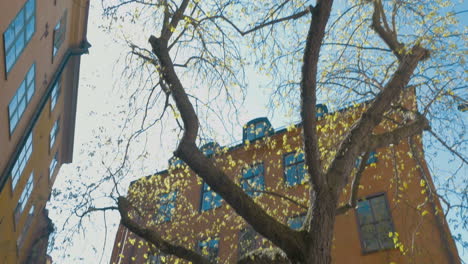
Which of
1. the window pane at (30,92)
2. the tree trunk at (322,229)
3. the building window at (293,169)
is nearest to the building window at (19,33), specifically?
the window pane at (30,92)

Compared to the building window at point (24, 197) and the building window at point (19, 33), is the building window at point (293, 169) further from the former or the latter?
the building window at point (24, 197)

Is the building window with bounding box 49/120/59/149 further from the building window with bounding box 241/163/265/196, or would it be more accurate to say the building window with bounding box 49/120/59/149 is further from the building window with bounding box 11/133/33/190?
the building window with bounding box 241/163/265/196

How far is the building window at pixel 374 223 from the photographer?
1324 cm

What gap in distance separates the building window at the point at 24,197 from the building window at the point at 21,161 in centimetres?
185

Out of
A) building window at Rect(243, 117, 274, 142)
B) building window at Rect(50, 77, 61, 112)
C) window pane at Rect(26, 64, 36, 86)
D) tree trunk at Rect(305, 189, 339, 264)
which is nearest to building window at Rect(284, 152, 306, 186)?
building window at Rect(243, 117, 274, 142)

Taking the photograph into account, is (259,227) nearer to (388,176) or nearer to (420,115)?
(420,115)

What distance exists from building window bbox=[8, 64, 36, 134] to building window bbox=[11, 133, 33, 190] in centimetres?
152

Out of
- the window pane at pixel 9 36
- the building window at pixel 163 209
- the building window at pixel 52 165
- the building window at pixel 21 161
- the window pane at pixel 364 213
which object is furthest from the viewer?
the building window at pixel 52 165

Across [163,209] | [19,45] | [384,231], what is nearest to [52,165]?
[19,45]

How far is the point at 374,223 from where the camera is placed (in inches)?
542

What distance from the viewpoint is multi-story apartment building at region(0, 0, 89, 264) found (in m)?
13.6

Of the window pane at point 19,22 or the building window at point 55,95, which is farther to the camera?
the building window at point 55,95

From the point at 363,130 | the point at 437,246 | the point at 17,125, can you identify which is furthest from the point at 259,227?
the point at 17,125

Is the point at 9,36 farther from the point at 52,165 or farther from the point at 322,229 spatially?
the point at 52,165
